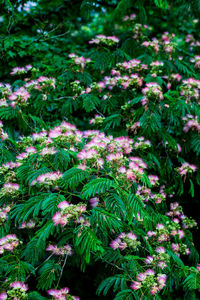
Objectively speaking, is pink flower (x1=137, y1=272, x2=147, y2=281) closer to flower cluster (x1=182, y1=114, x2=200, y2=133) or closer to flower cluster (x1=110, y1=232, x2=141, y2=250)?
flower cluster (x1=110, y1=232, x2=141, y2=250)

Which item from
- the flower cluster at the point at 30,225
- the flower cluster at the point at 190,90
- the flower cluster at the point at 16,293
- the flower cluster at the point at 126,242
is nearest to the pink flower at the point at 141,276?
the flower cluster at the point at 126,242

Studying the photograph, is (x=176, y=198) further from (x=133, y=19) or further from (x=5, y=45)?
(x=5, y=45)

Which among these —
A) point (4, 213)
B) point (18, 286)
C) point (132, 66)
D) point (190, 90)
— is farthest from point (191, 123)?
point (18, 286)

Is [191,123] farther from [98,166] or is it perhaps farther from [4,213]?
[4,213]

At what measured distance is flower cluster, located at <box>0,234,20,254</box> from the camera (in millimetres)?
2360

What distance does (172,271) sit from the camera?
9.79 ft

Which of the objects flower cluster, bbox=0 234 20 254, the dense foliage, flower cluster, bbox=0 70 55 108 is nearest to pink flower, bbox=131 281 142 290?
the dense foliage

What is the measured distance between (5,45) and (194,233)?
4.20 m

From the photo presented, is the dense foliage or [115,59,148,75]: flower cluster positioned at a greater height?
[115,59,148,75]: flower cluster

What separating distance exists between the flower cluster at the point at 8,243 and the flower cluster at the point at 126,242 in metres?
0.80

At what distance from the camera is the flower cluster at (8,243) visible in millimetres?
2360

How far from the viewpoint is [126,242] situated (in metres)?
2.58

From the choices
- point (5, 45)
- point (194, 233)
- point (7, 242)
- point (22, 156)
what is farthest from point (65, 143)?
point (194, 233)

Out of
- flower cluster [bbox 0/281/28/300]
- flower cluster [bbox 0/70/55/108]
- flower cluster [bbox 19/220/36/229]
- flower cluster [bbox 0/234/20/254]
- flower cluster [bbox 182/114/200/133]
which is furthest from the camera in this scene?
flower cluster [bbox 182/114/200/133]
